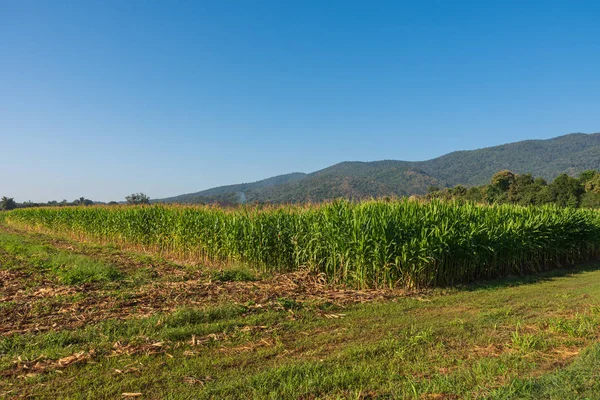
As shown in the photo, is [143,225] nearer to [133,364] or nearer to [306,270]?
[306,270]

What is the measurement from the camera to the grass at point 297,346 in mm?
4168

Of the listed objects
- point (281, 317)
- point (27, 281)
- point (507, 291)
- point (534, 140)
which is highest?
point (534, 140)

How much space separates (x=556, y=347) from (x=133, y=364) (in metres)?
5.79

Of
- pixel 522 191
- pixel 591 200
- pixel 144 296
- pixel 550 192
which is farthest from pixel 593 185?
pixel 144 296

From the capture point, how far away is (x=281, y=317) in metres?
7.21

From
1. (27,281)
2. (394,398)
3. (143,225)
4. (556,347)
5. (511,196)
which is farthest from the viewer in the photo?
(511,196)

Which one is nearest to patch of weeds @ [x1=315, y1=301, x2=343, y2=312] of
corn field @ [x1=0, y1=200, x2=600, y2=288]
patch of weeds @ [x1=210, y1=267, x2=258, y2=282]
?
corn field @ [x1=0, y1=200, x2=600, y2=288]

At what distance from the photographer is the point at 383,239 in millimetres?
10008

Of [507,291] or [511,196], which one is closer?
[507,291]

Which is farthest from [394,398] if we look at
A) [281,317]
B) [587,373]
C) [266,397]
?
→ [281,317]

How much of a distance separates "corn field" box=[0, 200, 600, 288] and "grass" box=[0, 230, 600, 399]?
4.28ft

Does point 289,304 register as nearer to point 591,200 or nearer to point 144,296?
point 144,296

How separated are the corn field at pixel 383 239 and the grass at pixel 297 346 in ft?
4.28

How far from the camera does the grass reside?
417cm
